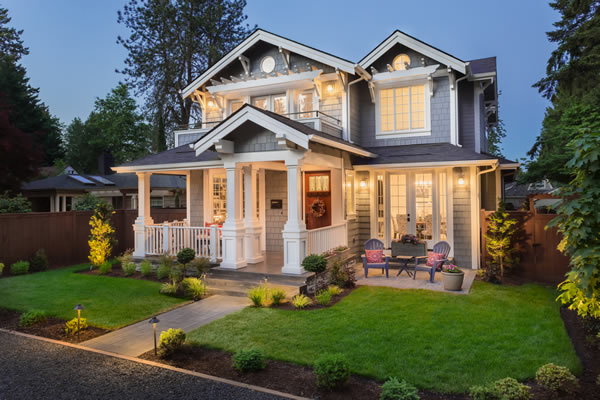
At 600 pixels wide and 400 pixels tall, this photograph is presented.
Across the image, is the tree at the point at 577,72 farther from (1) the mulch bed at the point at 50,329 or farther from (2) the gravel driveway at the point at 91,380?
(1) the mulch bed at the point at 50,329

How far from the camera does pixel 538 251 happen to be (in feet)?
31.8

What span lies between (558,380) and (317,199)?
816cm

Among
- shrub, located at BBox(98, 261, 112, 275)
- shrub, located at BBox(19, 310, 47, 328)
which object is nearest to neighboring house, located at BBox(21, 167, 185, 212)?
shrub, located at BBox(98, 261, 112, 275)

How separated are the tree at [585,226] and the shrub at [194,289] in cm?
655

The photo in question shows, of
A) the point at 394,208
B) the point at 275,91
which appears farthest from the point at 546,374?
the point at 275,91

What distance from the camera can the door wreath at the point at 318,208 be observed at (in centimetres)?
1153

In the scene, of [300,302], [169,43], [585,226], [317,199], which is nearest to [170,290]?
[300,302]

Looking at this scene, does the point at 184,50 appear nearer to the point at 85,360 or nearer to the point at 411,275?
the point at 411,275

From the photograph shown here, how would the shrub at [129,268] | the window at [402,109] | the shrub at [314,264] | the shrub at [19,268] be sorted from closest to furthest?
the shrub at [314,264]
the shrub at [129,268]
the shrub at [19,268]
the window at [402,109]

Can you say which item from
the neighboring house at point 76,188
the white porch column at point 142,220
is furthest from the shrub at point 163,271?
the neighboring house at point 76,188

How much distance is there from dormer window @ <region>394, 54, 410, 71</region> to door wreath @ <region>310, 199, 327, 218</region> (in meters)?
4.69

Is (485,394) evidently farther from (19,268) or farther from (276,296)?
(19,268)

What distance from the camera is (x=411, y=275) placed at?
10.3m

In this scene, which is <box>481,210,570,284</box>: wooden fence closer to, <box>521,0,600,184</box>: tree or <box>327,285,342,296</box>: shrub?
<box>521,0,600,184</box>: tree
